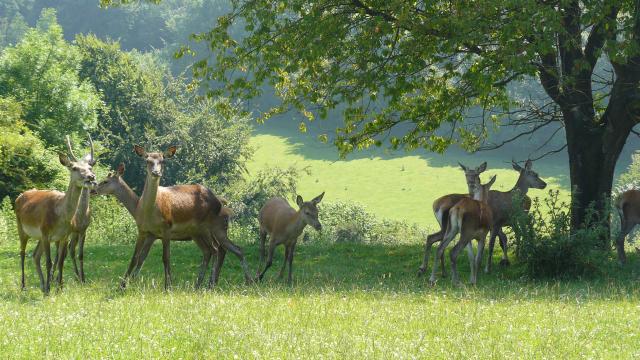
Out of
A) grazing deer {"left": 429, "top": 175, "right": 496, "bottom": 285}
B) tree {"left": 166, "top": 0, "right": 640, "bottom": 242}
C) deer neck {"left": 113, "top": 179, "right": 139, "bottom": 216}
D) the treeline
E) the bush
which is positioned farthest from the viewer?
the treeline

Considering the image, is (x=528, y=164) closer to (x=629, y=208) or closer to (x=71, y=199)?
(x=629, y=208)

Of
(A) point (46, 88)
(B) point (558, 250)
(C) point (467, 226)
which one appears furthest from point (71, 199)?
(A) point (46, 88)

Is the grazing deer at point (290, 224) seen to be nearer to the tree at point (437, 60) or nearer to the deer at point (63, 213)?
the tree at point (437, 60)

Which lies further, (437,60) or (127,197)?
(437,60)

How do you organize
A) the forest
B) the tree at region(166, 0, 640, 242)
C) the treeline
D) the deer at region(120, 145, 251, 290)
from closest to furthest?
the forest
the deer at region(120, 145, 251, 290)
the tree at region(166, 0, 640, 242)
the treeline

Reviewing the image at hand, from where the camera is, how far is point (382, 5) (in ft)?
61.5

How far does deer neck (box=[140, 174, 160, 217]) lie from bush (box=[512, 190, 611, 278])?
23.2 feet

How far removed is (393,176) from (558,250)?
56.6 m

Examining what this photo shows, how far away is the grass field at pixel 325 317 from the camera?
7863 mm

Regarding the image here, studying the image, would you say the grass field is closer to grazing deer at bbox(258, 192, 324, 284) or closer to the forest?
the forest

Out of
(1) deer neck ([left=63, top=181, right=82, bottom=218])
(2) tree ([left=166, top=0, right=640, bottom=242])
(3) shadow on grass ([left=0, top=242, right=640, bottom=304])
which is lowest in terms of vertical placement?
(3) shadow on grass ([left=0, top=242, right=640, bottom=304])

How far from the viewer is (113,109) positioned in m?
55.6

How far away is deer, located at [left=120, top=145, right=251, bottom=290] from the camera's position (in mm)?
13703

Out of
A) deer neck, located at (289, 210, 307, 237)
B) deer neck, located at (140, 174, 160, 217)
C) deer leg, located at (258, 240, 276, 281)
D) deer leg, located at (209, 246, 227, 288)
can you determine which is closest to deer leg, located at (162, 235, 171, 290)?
deer neck, located at (140, 174, 160, 217)
